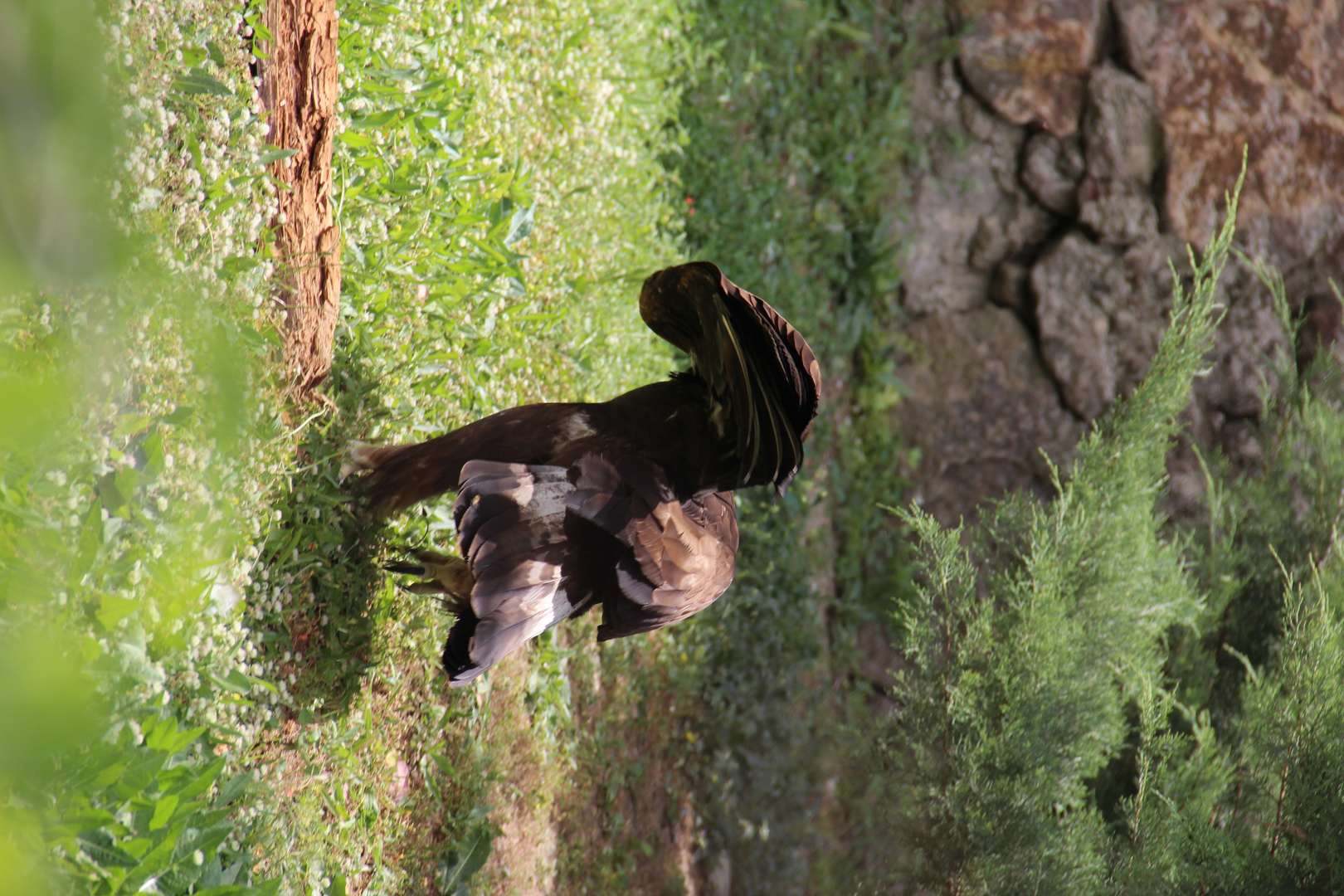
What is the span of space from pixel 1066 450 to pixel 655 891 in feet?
11.0

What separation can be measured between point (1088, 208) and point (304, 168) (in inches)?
184

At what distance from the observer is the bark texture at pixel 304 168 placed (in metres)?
1.84

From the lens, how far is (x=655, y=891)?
3725 millimetres

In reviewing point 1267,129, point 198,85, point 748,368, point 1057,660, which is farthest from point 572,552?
point 1267,129

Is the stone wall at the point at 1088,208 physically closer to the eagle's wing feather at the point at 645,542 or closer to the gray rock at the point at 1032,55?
the gray rock at the point at 1032,55

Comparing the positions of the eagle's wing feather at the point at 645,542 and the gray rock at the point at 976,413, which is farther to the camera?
the gray rock at the point at 976,413

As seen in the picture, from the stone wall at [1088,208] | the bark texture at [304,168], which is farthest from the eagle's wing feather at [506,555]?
the stone wall at [1088,208]

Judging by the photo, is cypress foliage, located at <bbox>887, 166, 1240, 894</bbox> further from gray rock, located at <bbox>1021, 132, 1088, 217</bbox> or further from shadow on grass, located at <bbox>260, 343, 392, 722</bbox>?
gray rock, located at <bbox>1021, 132, 1088, 217</bbox>

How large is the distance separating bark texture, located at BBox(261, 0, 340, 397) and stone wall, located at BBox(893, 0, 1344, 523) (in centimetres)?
390

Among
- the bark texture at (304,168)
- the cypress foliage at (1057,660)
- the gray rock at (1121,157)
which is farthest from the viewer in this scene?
the gray rock at (1121,157)

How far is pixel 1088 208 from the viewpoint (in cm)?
525

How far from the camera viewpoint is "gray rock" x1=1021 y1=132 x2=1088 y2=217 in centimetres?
532

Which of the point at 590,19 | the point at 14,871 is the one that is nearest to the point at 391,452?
the point at 14,871

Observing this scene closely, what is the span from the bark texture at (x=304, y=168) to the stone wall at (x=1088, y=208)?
390cm
